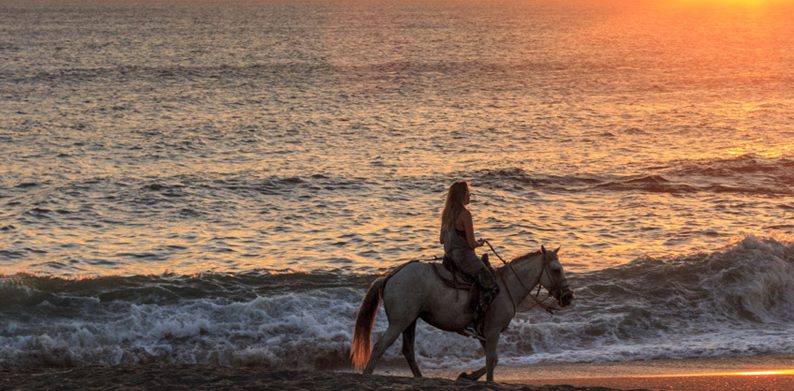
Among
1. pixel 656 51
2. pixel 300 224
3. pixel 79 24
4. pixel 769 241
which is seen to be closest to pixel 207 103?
pixel 300 224

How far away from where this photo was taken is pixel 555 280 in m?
11.6

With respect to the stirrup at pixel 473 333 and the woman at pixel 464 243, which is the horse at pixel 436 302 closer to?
the stirrup at pixel 473 333

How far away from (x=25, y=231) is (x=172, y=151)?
10.8 meters

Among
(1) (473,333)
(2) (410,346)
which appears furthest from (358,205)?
(2) (410,346)

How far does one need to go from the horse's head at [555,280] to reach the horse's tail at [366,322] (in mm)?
1894

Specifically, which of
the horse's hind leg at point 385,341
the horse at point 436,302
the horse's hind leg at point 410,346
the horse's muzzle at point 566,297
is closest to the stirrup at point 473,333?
the horse at point 436,302

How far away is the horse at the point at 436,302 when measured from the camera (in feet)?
36.8

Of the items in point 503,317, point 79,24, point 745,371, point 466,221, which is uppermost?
point 79,24

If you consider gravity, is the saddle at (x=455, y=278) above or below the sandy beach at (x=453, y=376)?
above

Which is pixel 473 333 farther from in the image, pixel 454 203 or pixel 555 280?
pixel 454 203

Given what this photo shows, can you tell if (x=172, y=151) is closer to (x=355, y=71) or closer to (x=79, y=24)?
(x=355, y=71)

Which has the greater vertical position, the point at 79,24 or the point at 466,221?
the point at 79,24

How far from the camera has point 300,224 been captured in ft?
75.0

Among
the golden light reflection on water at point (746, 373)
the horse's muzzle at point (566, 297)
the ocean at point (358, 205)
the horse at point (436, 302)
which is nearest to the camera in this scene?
the horse at point (436, 302)
